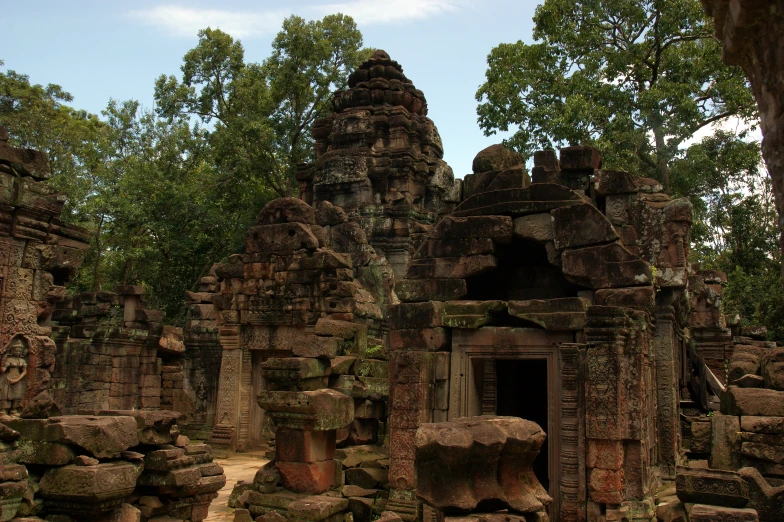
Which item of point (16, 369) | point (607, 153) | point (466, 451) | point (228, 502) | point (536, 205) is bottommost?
point (228, 502)

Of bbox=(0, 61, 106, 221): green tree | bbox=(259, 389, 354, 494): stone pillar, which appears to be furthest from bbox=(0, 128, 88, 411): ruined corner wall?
bbox=(0, 61, 106, 221): green tree

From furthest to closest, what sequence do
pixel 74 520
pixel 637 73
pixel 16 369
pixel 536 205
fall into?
pixel 637 73
pixel 536 205
pixel 16 369
pixel 74 520

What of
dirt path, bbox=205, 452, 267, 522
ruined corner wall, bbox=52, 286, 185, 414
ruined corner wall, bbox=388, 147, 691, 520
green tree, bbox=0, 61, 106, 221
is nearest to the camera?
ruined corner wall, bbox=388, 147, 691, 520

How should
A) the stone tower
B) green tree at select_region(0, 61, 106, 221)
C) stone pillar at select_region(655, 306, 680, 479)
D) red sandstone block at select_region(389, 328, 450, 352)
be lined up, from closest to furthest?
red sandstone block at select_region(389, 328, 450, 352)
stone pillar at select_region(655, 306, 680, 479)
the stone tower
green tree at select_region(0, 61, 106, 221)

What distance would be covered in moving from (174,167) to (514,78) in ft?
42.2

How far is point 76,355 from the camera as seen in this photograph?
50.0 feet

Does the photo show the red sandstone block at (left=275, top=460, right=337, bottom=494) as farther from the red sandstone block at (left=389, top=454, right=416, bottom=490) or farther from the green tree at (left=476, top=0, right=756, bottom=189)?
the green tree at (left=476, top=0, right=756, bottom=189)

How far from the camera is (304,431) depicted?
763cm

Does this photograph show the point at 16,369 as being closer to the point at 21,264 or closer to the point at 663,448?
the point at 21,264

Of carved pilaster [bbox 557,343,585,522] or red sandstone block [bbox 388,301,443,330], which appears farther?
red sandstone block [bbox 388,301,443,330]

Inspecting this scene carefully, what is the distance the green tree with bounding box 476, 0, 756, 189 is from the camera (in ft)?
63.8

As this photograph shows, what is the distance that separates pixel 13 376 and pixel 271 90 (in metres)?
22.5

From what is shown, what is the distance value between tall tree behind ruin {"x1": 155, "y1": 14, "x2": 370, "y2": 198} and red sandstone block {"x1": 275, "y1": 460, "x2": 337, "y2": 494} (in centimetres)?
1950

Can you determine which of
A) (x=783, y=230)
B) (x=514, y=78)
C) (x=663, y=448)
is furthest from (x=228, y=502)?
(x=514, y=78)
